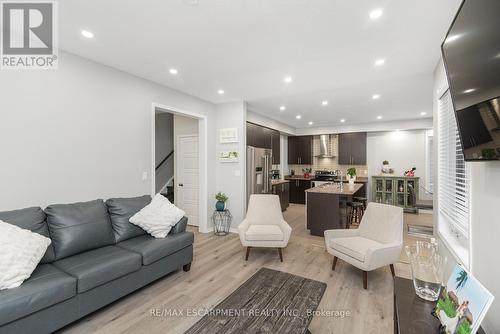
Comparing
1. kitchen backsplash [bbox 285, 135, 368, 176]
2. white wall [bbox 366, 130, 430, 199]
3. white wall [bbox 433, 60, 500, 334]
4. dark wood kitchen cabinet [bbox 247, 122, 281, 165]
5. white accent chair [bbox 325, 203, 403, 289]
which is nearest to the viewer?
white wall [bbox 433, 60, 500, 334]

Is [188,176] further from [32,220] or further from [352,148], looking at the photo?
[352,148]

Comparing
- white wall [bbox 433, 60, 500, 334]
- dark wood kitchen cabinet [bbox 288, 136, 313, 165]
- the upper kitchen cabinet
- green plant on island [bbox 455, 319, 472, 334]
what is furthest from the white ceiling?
dark wood kitchen cabinet [bbox 288, 136, 313, 165]

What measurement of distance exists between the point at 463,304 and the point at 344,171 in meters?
7.24

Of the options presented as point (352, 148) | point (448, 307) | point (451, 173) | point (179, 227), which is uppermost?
point (352, 148)

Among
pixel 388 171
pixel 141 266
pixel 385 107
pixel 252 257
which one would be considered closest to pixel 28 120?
pixel 141 266

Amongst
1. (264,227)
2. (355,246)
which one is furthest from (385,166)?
(264,227)

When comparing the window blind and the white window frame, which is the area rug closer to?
the white window frame

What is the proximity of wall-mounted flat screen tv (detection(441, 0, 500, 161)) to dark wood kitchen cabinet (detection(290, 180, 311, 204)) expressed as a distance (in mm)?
A: 6549

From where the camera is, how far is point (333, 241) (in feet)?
10.1

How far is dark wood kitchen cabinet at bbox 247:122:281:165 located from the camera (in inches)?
219

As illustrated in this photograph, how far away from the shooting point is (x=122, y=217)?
2.85 meters

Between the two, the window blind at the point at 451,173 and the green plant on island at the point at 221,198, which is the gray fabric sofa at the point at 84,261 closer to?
the green plant on island at the point at 221,198

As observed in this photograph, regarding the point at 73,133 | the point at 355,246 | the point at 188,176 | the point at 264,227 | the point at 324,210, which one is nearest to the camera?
the point at 73,133

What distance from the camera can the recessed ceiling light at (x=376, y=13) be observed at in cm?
192
